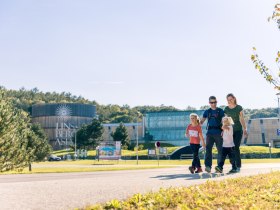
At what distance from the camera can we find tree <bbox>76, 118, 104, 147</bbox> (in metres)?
84.8

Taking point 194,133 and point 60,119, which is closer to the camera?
point 194,133

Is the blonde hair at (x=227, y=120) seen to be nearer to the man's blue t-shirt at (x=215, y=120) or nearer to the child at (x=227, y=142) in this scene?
the child at (x=227, y=142)

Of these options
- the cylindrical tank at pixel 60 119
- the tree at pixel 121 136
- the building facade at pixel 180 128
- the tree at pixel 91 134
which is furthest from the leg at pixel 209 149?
the cylindrical tank at pixel 60 119

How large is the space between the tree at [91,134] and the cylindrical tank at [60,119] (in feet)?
103

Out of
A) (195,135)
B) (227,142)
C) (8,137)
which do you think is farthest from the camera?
(8,137)

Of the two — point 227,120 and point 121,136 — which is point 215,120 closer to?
point 227,120

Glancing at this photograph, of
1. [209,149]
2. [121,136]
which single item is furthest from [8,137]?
[121,136]

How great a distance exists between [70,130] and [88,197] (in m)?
115

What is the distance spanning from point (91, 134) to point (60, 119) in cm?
3804

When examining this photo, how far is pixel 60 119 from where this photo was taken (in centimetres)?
12012

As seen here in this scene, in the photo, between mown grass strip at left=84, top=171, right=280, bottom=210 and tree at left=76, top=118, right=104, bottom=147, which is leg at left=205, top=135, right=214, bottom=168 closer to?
mown grass strip at left=84, top=171, right=280, bottom=210

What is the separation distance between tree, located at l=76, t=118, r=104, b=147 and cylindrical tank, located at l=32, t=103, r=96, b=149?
103 ft

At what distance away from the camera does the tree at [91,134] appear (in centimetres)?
8481

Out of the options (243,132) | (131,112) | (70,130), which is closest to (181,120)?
(70,130)
